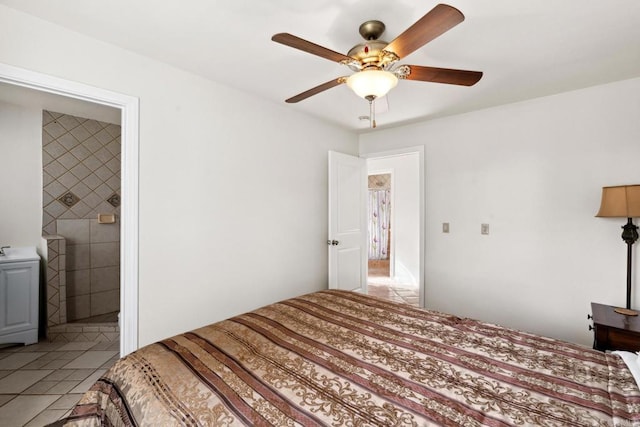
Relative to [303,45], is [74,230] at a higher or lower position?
lower

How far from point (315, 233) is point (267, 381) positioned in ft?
7.87

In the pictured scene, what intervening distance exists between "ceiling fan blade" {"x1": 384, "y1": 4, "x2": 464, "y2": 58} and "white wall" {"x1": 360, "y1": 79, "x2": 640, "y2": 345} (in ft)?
6.95

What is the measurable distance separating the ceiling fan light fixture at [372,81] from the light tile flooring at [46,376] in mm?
2870

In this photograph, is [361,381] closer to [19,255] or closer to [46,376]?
[46,376]

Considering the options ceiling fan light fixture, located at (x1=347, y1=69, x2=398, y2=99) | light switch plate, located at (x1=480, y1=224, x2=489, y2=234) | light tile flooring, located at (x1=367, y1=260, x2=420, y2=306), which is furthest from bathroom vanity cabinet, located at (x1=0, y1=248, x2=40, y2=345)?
light switch plate, located at (x1=480, y1=224, x2=489, y2=234)

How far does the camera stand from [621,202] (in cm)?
223

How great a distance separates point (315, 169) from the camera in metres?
3.48

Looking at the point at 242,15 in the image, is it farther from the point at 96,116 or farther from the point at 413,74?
the point at 96,116

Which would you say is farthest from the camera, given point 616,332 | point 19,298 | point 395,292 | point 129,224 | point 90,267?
point 395,292

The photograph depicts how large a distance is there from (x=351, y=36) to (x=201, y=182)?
156 cm

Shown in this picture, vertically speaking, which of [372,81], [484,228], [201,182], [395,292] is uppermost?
[372,81]

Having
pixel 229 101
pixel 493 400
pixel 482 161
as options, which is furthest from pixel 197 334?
pixel 482 161

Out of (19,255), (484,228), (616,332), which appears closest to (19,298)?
(19,255)

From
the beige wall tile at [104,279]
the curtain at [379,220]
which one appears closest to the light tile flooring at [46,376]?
the beige wall tile at [104,279]
